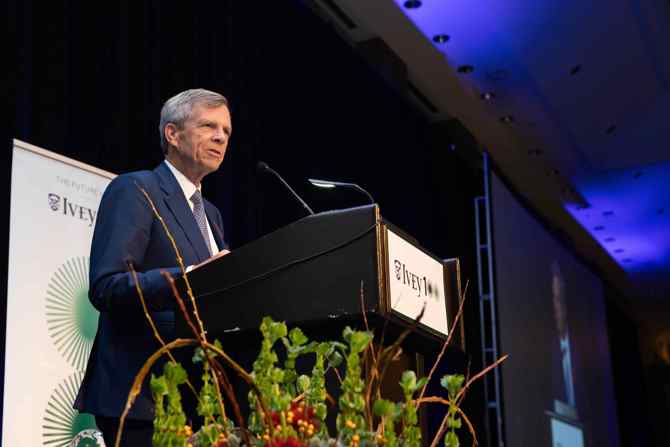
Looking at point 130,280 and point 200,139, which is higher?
point 200,139

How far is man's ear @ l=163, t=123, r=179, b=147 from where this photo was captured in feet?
6.22

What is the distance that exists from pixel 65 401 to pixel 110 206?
1017mm

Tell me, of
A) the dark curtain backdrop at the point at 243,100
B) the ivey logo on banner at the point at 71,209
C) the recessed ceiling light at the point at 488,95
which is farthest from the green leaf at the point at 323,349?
the recessed ceiling light at the point at 488,95

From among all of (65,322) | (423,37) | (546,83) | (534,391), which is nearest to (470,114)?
(546,83)

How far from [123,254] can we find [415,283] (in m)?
0.54

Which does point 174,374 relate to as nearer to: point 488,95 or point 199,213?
point 199,213

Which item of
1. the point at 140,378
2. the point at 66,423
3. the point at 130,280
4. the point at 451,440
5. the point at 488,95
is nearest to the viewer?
the point at 140,378

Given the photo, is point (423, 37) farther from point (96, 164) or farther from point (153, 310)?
point (153, 310)

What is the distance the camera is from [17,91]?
9.41 ft

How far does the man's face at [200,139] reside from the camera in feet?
6.15

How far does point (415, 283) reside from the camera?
5.03 feet

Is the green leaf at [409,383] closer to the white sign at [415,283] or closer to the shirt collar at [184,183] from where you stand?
the white sign at [415,283]

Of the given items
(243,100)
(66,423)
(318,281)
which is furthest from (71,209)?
(243,100)

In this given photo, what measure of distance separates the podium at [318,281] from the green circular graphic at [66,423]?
1.16 m
